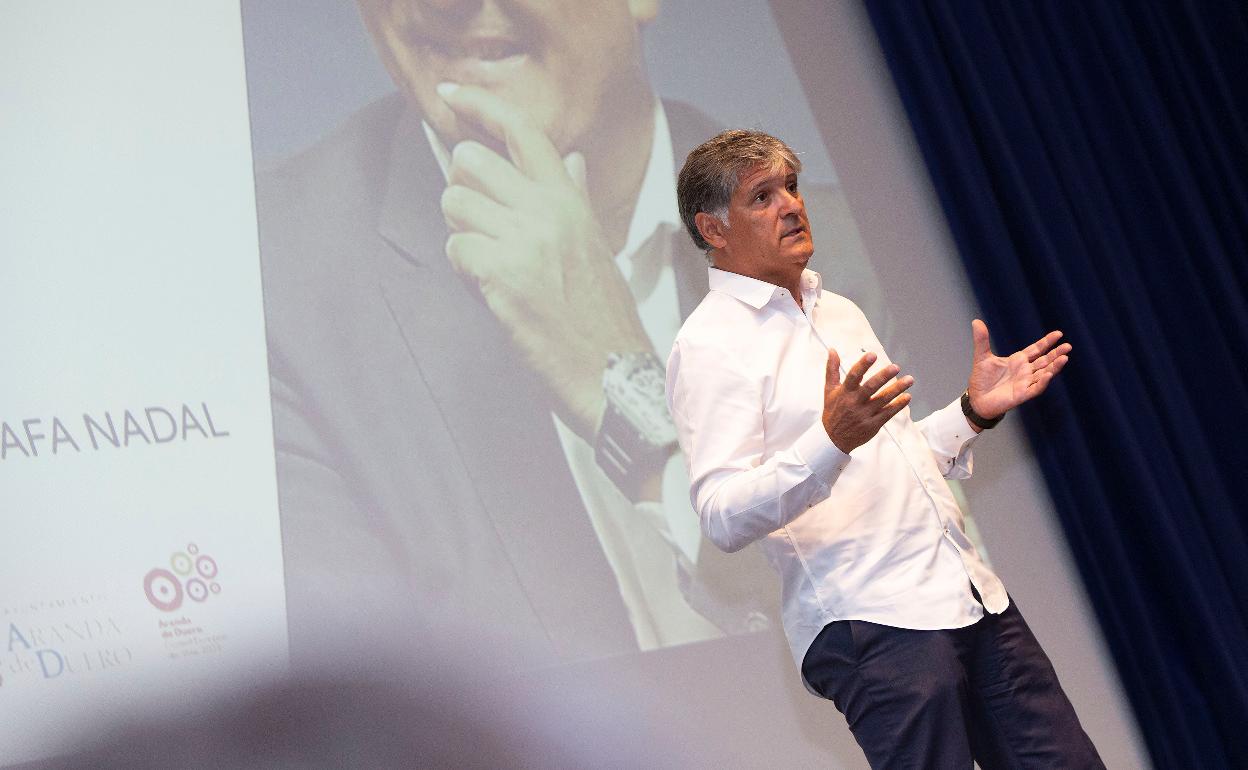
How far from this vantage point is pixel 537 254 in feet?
7.73

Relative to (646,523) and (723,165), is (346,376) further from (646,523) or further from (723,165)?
(723,165)

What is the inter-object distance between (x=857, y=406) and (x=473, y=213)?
1179 mm

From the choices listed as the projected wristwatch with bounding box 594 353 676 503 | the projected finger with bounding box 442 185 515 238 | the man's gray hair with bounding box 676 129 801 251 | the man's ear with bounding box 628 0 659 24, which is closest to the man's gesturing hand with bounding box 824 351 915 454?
the man's gray hair with bounding box 676 129 801 251

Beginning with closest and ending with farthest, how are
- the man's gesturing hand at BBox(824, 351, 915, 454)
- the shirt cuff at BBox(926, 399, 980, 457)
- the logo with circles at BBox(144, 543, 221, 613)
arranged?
the man's gesturing hand at BBox(824, 351, 915, 454) → the shirt cuff at BBox(926, 399, 980, 457) → the logo with circles at BBox(144, 543, 221, 613)

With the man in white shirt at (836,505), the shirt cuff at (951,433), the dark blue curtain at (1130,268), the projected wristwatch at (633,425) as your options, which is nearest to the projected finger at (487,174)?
the projected wristwatch at (633,425)

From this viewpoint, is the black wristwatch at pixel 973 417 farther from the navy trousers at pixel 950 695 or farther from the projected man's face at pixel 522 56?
the projected man's face at pixel 522 56

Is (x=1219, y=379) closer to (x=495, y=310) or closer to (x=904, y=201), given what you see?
(x=904, y=201)

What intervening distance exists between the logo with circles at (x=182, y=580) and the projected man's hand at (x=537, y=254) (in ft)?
2.40

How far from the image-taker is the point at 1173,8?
123 inches

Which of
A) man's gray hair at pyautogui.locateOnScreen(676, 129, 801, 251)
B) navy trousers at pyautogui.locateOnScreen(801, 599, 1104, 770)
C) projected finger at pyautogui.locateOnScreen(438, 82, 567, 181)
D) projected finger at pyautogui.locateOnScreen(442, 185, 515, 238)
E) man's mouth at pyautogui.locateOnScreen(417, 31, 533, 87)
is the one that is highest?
man's mouth at pyautogui.locateOnScreen(417, 31, 533, 87)

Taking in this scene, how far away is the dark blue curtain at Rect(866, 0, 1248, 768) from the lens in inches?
105

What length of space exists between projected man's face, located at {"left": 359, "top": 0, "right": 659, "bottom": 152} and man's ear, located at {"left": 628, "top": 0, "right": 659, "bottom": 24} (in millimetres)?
51

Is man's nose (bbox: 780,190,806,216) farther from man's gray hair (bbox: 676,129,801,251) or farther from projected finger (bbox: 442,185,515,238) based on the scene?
projected finger (bbox: 442,185,515,238)

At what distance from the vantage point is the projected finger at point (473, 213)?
234cm
